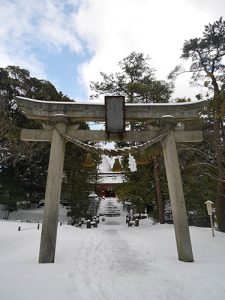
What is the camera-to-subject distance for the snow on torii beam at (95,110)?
8828 millimetres

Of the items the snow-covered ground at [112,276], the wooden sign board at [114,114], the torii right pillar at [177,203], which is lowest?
the snow-covered ground at [112,276]

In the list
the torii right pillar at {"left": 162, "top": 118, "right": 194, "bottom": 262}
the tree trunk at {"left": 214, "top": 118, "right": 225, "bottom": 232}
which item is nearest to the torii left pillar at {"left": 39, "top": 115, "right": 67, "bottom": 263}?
the torii right pillar at {"left": 162, "top": 118, "right": 194, "bottom": 262}

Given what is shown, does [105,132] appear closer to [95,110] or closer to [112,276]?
[95,110]

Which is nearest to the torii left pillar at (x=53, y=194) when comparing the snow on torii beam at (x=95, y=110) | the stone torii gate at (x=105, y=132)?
the stone torii gate at (x=105, y=132)

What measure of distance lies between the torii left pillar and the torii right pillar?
3.29 metres

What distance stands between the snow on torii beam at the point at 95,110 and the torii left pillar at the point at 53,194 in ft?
1.10

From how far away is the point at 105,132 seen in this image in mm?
8930

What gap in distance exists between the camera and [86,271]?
705 centimetres

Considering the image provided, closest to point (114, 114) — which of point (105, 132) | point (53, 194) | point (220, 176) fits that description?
point (105, 132)

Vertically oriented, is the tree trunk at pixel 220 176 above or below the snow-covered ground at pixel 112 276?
→ above

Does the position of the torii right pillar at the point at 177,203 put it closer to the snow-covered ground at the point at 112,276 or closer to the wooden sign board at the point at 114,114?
the snow-covered ground at the point at 112,276

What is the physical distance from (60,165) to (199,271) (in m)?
4.78

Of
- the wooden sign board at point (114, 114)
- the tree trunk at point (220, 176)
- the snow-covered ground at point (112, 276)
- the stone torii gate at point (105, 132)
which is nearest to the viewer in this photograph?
the snow-covered ground at point (112, 276)

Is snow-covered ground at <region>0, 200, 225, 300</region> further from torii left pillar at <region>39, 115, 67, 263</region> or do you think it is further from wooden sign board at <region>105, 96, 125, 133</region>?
wooden sign board at <region>105, 96, 125, 133</region>
